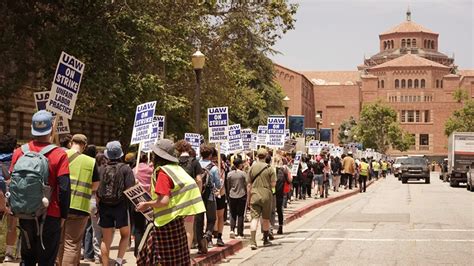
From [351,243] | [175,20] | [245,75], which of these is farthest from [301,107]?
[351,243]

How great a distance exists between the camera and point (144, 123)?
14.8 metres

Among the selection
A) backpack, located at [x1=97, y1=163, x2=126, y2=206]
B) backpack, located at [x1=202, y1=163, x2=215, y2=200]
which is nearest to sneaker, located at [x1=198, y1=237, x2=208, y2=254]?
backpack, located at [x1=202, y1=163, x2=215, y2=200]

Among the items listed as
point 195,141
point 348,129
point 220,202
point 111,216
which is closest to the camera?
point 111,216

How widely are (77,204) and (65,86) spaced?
232cm

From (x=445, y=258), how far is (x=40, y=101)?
7.06 m

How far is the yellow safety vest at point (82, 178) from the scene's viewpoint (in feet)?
31.6

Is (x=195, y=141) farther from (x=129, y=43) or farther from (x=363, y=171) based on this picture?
(x=363, y=171)

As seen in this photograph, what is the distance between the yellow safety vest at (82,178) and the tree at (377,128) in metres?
115

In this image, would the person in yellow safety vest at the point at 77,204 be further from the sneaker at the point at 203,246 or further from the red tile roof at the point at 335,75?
the red tile roof at the point at 335,75

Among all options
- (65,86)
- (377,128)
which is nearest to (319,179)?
(65,86)

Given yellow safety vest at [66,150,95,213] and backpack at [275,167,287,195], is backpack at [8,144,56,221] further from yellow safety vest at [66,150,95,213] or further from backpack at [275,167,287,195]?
backpack at [275,167,287,195]

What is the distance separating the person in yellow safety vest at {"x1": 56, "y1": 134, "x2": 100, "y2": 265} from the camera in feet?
31.0

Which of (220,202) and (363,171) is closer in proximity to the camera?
(220,202)

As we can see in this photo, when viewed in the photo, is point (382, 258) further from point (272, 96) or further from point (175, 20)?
point (272, 96)
